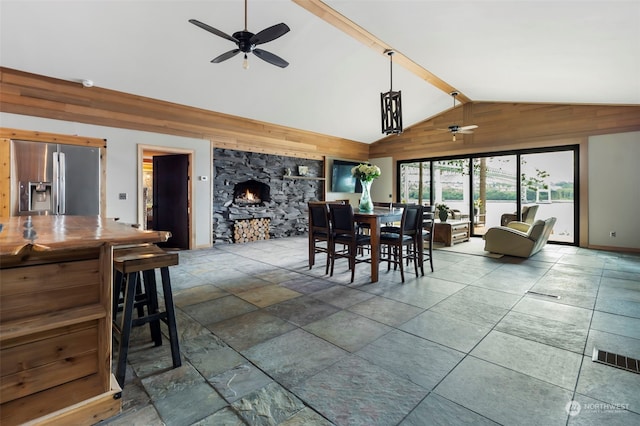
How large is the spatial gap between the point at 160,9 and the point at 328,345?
4053 mm

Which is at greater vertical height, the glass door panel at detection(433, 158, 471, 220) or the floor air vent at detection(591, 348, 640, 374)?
the glass door panel at detection(433, 158, 471, 220)

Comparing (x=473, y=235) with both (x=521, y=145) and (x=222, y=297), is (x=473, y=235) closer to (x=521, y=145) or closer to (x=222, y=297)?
(x=521, y=145)

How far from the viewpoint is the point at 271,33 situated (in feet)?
8.72

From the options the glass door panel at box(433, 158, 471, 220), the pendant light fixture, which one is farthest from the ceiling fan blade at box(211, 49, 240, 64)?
the glass door panel at box(433, 158, 471, 220)

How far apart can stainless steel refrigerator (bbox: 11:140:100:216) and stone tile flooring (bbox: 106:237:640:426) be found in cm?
264

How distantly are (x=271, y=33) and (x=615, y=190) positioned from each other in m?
7.04

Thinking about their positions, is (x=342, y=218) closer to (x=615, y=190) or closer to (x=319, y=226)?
(x=319, y=226)

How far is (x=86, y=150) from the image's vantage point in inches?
184

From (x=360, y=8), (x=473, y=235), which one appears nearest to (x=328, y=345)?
(x=360, y=8)

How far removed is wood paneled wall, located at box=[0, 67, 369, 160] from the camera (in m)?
4.22

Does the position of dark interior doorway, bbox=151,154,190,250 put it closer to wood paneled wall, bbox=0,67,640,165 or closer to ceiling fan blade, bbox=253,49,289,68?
wood paneled wall, bbox=0,67,640,165

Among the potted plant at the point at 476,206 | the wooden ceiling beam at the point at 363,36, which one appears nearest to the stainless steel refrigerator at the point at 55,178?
the wooden ceiling beam at the point at 363,36

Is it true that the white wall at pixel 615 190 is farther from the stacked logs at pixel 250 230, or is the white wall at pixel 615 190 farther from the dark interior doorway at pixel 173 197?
the dark interior doorway at pixel 173 197

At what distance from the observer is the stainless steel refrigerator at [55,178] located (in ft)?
13.8
